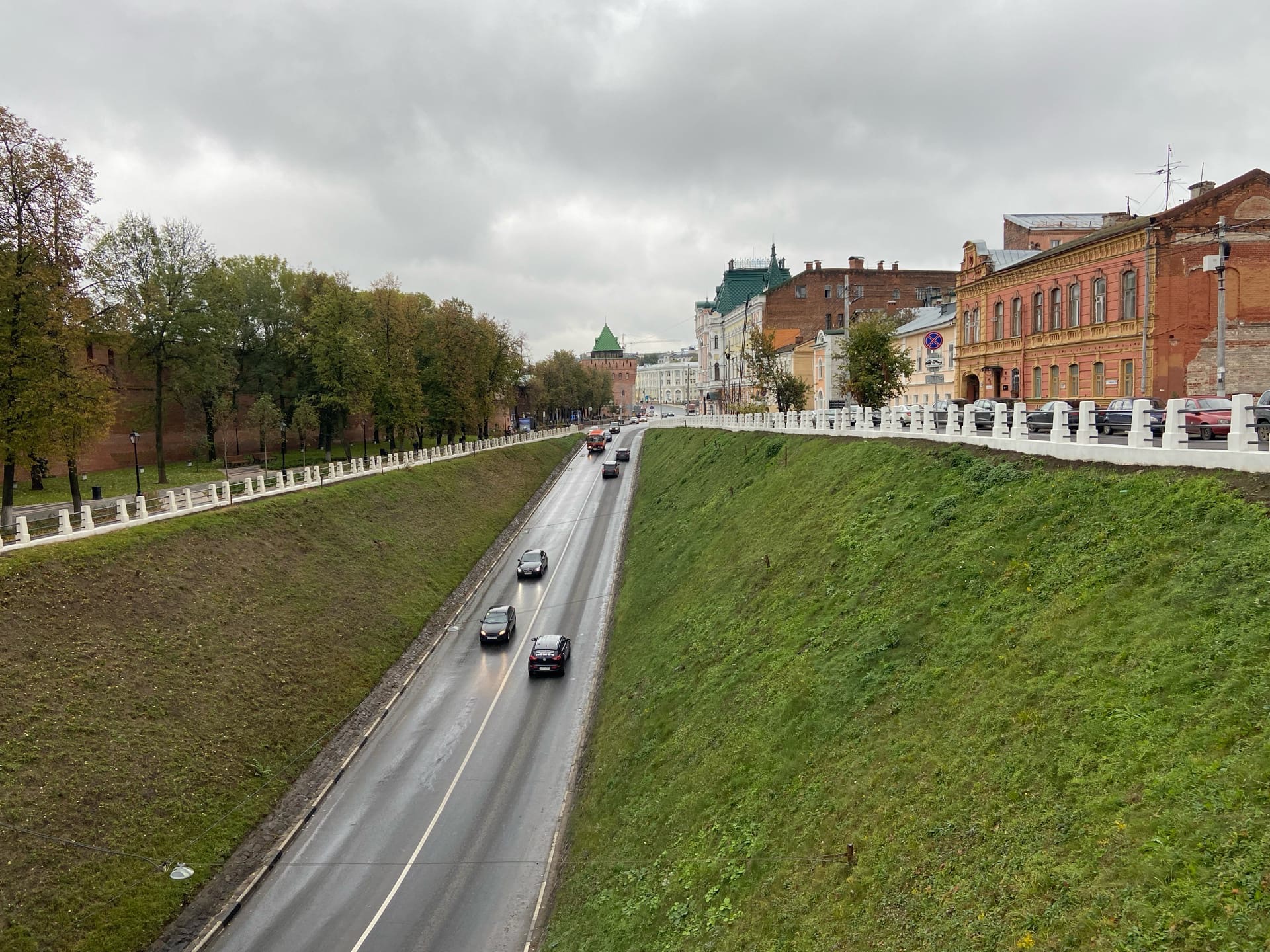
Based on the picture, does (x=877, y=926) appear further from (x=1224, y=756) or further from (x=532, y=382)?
(x=532, y=382)

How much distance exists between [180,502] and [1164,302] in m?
46.9

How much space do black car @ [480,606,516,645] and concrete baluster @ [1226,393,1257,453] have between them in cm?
2731

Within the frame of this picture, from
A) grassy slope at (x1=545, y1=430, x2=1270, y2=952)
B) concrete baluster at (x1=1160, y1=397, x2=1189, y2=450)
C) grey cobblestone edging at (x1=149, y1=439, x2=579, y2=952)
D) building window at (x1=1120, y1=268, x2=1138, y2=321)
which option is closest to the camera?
grassy slope at (x1=545, y1=430, x2=1270, y2=952)

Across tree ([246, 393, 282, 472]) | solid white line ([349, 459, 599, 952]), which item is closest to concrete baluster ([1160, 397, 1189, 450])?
solid white line ([349, 459, 599, 952])

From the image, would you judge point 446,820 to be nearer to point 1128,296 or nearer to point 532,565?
point 532,565

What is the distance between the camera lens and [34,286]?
1109 inches

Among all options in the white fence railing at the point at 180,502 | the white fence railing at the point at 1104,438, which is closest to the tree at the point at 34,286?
the white fence railing at the point at 180,502

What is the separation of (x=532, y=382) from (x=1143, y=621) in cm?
11315

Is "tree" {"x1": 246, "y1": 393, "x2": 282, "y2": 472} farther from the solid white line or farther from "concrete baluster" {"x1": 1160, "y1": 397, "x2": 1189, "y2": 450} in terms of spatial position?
"concrete baluster" {"x1": 1160, "y1": 397, "x2": 1189, "y2": 450}

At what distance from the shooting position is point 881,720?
12664 millimetres

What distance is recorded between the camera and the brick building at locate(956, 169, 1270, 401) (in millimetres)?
33219

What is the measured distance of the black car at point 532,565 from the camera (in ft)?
140

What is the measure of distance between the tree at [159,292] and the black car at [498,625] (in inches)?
1170

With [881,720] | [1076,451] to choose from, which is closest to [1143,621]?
[881,720]
